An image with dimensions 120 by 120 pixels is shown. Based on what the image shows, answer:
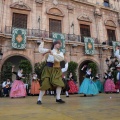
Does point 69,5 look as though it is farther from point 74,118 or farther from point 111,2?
point 74,118

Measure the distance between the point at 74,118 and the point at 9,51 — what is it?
421 inches

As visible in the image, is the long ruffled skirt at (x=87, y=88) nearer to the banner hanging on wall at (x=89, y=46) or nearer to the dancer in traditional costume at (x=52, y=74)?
the dancer in traditional costume at (x=52, y=74)

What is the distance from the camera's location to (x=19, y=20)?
1295 centimetres

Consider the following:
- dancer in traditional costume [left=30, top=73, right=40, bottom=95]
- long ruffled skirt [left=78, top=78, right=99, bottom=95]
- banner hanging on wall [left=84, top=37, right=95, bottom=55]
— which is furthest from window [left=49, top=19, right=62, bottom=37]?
long ruffled skirt [left=78, top=78, right=99, bottom=95]

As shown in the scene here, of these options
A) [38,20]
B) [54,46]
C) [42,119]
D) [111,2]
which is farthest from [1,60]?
[111,2]

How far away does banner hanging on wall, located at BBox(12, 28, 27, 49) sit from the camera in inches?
459

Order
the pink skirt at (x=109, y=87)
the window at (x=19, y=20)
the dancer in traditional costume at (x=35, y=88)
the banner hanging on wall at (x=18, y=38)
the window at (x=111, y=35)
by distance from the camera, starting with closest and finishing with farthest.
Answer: the dancer in traditional costume at (x=35, y=88), the pink skirt at (x=109, y=87), the banner hanging on wall at (x=18, y=38), the window at (x=19, y=20), the window at (x=111, y=35)

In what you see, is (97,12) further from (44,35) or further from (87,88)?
(87,88)

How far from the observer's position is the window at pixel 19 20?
41.8 ft

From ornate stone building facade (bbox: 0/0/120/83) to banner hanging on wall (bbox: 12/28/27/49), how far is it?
389 mm

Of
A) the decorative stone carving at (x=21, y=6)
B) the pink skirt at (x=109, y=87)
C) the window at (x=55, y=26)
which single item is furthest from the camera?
the window at (x=55, y=26)

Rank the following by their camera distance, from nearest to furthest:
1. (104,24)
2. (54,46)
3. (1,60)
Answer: (54,46) < (1,60) < (104,24)

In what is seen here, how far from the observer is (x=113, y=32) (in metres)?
16.8

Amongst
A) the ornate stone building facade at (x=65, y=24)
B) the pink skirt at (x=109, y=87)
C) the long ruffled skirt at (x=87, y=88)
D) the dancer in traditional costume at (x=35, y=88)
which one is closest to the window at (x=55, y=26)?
the ornate stone building facade at (x=65, y=24)
